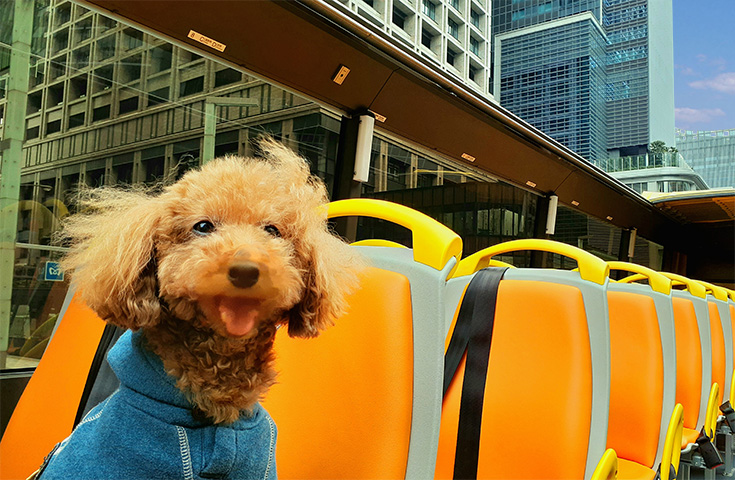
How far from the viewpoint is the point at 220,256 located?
0.60m

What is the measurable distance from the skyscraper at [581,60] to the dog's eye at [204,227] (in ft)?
11.2

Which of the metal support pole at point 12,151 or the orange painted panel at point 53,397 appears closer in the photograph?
the orange painted panel at point 53,397

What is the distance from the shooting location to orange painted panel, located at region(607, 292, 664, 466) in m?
1.70

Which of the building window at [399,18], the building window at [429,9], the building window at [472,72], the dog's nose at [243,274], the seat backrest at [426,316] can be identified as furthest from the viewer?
the building window at [472,72]

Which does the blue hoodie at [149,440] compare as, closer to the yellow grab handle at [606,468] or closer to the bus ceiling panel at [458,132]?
the yellow grab handle at [606,468]

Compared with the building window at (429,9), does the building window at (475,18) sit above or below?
below

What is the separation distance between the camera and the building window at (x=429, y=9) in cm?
1607

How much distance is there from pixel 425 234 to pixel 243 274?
1.05ft

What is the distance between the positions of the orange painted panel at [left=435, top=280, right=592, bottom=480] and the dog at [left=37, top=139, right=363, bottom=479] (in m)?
0.70

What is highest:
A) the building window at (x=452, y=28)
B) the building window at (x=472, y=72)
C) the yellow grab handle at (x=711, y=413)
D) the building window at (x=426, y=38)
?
the building window at (x=452, y=28)

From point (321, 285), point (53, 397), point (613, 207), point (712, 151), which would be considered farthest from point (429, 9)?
point (321, 285)

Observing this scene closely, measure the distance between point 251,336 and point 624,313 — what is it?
1.57 meters

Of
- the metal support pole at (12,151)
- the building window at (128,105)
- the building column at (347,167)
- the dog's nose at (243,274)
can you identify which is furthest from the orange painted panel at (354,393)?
the building column at (347,167)

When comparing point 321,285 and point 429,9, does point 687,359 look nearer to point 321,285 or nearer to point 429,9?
Answer: point 321,285
